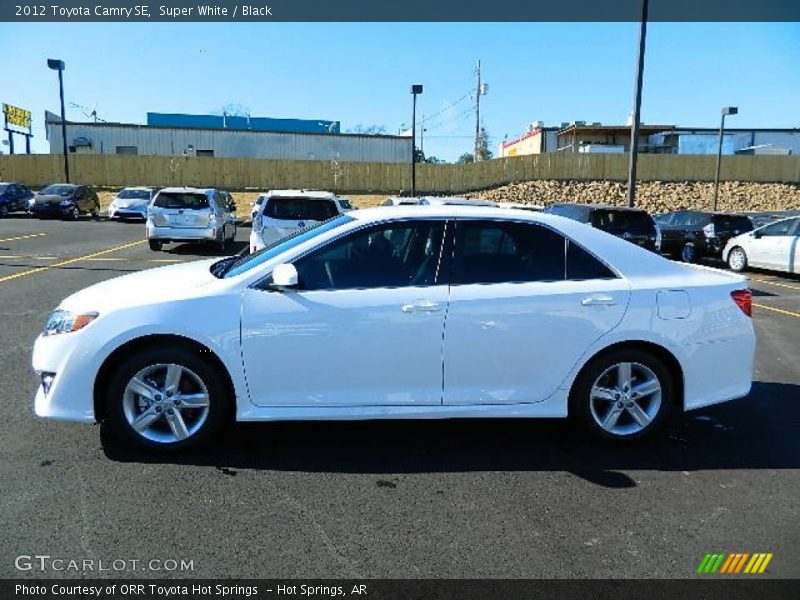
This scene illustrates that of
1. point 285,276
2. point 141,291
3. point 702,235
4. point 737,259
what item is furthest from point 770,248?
point 141,291

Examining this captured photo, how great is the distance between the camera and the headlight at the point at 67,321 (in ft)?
12.2

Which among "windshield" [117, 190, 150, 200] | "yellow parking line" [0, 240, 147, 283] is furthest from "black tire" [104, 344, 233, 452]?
"windshield" [117, 190, 150, 200]

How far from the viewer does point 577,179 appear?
4266 cm

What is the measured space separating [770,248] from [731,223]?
336cm

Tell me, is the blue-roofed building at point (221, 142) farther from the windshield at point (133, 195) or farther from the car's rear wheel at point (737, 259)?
the car's rear wheel at point (737, 259)

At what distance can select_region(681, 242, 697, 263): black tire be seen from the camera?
16.4 meters

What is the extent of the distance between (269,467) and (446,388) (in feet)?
3.89

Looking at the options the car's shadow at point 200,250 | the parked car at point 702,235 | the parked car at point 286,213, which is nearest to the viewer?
the parked car at point 286,213

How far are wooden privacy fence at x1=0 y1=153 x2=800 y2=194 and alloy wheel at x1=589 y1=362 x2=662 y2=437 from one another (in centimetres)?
4019

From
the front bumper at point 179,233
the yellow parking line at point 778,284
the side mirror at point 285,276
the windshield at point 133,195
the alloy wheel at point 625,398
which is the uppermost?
the windshield at point 133,195

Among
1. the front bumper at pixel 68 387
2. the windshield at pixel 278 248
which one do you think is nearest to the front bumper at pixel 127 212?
the windshield at pixel 278 248

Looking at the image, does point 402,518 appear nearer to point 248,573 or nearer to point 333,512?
point 333,512

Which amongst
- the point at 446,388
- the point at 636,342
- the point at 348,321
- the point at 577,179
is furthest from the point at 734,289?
the point at 577,179

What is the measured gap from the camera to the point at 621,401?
4.13 m
